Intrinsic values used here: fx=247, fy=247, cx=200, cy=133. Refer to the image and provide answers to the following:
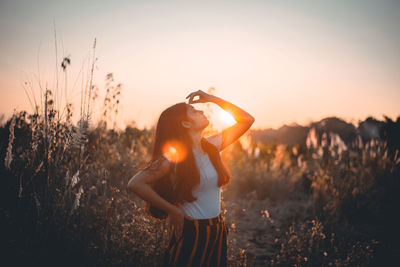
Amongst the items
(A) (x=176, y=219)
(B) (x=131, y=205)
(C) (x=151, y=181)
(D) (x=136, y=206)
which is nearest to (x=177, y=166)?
(C) (x=151, y=181)

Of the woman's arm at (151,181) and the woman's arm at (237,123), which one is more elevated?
the woman's arm at (237,123)

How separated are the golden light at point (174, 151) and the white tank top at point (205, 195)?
118 millimetres

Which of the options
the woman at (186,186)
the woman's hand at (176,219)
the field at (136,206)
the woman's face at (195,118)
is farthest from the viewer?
the field at (136,206)

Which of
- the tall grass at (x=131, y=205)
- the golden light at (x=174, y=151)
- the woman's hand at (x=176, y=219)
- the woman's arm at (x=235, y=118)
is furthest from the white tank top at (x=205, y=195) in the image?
the tall grass at (x=131, y=205)

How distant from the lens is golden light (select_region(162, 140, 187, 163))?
1.67 m

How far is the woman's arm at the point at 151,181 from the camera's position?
143 centimetres

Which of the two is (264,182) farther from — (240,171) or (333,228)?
(333,228)

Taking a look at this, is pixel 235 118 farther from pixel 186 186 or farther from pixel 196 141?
pixel 186 186

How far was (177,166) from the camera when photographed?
1.70m

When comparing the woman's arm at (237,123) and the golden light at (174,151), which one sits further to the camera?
the woman's arm at (237,123)

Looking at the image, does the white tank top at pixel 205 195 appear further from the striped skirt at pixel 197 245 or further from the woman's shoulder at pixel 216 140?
the woman's shoulder at pixel 216 140

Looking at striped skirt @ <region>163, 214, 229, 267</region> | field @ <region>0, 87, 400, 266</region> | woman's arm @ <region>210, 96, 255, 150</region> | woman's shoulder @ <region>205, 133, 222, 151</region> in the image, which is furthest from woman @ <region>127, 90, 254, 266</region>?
field @ <region>0, 87, 400, 266</region>

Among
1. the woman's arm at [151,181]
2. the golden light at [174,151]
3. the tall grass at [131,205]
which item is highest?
the golden light at [174,151]

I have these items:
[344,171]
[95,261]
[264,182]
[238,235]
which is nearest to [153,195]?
[95,261]
